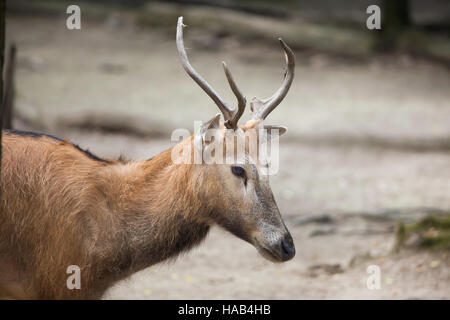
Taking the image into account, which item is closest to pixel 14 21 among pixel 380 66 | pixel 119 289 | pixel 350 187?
pixel 380 66

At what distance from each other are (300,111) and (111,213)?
8.33 m

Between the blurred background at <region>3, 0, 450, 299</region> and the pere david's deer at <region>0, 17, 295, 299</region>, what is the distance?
52 cm

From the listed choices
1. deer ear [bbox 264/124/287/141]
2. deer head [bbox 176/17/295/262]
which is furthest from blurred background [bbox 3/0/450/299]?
deer ear [bbox 264/124/287/141]

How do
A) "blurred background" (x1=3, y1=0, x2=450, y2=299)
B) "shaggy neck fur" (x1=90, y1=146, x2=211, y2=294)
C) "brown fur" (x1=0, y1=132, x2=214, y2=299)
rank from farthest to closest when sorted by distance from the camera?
"blurred background" (x1=3, y1=0, x2=450, y2=299) → "shaggy neck fur" (x1=90, y1=146, x2=211, y2=294) → "brown fur" (x1=0, y1=132, x2=214, y2=299)

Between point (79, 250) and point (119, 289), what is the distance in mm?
2004

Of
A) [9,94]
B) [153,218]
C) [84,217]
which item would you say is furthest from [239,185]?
[9,94]

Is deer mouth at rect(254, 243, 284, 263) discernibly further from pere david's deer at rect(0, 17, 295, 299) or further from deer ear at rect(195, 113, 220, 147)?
deer ear at rect(195, 113, 220, 147)

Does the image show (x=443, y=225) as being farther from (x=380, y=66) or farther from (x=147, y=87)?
(x=380, y=66)

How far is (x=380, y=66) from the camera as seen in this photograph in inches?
614

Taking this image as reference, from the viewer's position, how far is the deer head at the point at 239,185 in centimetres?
478

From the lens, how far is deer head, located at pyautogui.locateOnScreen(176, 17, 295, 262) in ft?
15.7

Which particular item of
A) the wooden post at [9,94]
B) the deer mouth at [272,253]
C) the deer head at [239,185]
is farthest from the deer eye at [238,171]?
the wooden post at [9,94]

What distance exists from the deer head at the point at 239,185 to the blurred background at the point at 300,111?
29.3 inches

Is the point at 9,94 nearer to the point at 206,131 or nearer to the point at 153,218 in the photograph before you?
the point at 153,218
